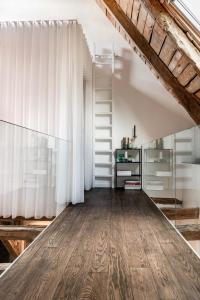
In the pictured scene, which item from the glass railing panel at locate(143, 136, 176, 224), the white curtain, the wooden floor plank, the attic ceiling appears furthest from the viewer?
the white curtain

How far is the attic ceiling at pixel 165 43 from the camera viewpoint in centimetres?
295

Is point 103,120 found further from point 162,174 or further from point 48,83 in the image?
point 162,174

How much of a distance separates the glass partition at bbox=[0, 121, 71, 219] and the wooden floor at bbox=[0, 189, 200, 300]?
0.42m

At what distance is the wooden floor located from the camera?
5.22 ft

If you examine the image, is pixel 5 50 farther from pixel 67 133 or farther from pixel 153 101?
pixel 153 101

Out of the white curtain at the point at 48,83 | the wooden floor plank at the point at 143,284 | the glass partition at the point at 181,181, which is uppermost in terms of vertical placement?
the white curtain at the point at 48,83

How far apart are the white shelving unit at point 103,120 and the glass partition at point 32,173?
212 centimetres

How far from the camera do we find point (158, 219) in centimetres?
323

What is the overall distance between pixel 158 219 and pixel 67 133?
1.66m

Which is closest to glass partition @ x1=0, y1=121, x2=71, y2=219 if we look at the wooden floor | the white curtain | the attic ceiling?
the white curtain

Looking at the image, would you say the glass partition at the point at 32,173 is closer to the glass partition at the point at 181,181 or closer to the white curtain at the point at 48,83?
the white curtain at the point at 48,83

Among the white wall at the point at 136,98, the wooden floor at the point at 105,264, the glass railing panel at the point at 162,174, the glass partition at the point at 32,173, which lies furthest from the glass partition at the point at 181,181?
the white wall at the point at 136,98

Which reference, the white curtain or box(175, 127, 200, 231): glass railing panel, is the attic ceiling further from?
box(175, 127, 200, 231): glass railing panel

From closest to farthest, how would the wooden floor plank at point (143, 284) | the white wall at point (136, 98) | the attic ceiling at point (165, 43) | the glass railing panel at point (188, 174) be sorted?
the wooden floor plank at point (143, 284) < the glass railing panel at point (188, 174) < the attic ceiling at point (165, 43) < the white wall at point (136, 98)
